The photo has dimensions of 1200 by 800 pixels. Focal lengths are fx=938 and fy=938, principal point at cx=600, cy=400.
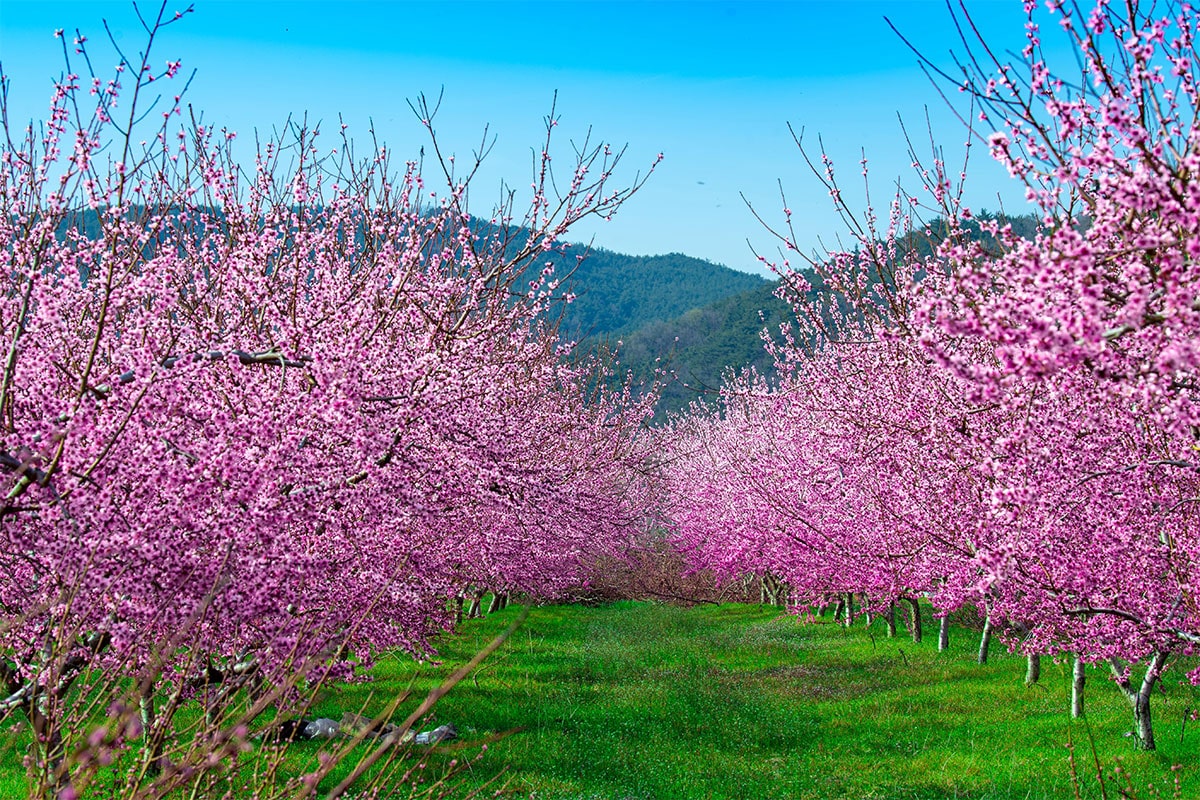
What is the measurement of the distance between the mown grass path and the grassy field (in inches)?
1.6

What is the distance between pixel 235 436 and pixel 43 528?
1338 millimetres

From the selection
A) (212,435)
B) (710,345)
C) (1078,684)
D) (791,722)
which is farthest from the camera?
(710,345)

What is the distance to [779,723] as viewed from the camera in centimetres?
1380

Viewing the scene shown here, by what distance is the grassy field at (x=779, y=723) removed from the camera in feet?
33.0

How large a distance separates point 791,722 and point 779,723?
0.24m

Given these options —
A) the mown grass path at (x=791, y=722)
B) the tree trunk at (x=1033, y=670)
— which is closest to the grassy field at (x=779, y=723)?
the mown grass path at (x=791, y=722)

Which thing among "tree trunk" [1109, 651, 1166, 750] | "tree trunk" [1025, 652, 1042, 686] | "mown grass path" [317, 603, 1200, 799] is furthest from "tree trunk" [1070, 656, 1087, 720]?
"tree trunk" [1025, 652, 1042, 686]

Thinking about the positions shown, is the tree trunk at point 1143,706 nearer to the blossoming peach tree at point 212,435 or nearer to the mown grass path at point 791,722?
the mown grass path at point 791,722

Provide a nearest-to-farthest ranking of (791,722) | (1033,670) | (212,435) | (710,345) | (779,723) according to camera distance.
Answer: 1. (212,435)
2. (779,723)
3. (791,722)
4. (1033,670)
5. (710,345)

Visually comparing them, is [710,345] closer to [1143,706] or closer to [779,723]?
[779,723]

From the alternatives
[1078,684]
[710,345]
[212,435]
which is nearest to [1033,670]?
[1078,684]

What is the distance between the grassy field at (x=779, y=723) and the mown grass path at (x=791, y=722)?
0.04 meters

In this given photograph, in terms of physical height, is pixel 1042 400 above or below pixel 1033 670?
above

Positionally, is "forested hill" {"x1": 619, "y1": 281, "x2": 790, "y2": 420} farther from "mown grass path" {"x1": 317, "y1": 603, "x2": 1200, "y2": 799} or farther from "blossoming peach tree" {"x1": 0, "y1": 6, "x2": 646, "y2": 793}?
"blossoming peach tree" {"x1": 0, "y1": 6, "x2": 646, "y2": 793}
